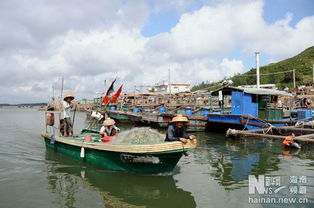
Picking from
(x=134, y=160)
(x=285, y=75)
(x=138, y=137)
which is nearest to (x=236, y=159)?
(x=138, y=137)

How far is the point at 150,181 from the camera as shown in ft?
24.6

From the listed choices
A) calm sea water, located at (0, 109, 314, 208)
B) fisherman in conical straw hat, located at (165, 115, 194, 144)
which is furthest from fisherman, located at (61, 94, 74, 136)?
fisherman in conical straw hat, located at (165, 115, 194, 144)

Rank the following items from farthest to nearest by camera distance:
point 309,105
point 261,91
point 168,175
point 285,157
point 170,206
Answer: point 309,105 → point 261,91 → point 285,157 → point 168,175 → point 170,206

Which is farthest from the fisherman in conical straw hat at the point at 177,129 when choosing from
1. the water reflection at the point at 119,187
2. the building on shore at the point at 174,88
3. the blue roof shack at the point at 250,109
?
the building on shore at the point at 174,88

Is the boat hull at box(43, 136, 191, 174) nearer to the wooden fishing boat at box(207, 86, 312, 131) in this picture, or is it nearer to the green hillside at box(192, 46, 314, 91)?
the wooden fishing boat at box(207, 86, 312, 131)

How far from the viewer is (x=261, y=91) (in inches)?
694

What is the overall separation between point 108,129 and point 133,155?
6.78ft

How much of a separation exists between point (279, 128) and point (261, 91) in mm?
3709

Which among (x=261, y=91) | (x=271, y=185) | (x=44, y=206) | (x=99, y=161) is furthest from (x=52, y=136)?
(x=261, y=91)

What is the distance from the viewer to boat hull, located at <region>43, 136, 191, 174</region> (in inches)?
281

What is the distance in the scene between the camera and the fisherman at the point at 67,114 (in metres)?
10.4

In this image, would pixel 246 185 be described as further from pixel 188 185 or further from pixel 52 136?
pixel 52 136

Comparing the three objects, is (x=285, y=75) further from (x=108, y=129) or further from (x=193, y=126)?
(x=108, y=129)

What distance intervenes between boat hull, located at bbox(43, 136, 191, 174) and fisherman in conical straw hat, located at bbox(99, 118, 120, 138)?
681 mm
